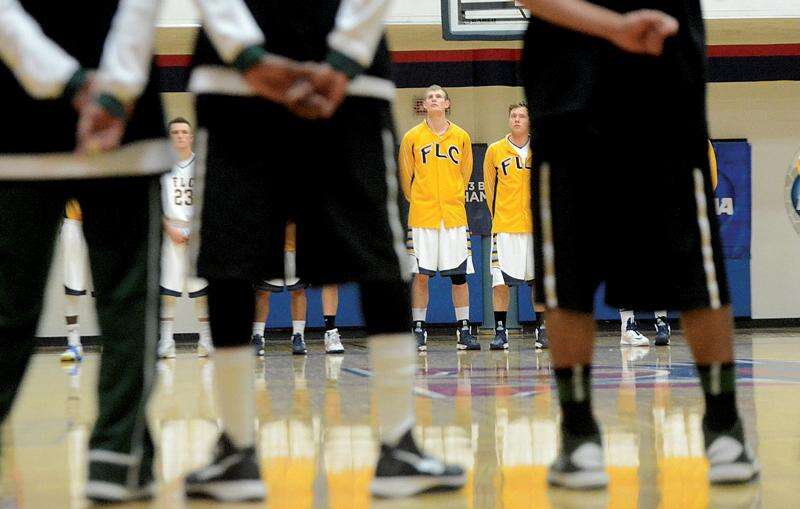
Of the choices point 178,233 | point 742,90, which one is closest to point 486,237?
point 742,90

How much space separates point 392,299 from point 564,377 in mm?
470

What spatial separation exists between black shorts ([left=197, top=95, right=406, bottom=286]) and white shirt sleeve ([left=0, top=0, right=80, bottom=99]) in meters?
0.33

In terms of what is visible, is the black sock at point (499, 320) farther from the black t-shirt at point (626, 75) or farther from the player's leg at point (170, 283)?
the black t-shirt at point (626, 75)

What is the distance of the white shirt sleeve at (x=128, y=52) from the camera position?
228cm

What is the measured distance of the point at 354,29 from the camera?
2.36 metres

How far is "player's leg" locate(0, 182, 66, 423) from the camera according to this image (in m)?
2.33

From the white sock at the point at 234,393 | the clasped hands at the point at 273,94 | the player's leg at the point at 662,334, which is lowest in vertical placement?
the player's leg at the point at 662,334

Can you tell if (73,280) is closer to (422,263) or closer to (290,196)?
(422,263)

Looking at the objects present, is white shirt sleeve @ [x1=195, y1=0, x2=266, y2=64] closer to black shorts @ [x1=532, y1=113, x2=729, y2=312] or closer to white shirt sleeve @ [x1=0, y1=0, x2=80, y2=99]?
white shirt sleeve @ [x1=0, y1=0, x2=80, y2=99]

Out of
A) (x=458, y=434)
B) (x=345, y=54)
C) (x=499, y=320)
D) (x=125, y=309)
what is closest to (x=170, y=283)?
(x=499, y=320)

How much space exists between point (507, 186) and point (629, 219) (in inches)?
270

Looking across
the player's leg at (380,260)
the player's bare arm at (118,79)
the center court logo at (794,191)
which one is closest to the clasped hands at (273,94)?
the player's bare arm at (118,79)

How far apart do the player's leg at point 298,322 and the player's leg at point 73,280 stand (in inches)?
69.5

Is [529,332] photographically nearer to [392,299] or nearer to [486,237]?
[486,237]
